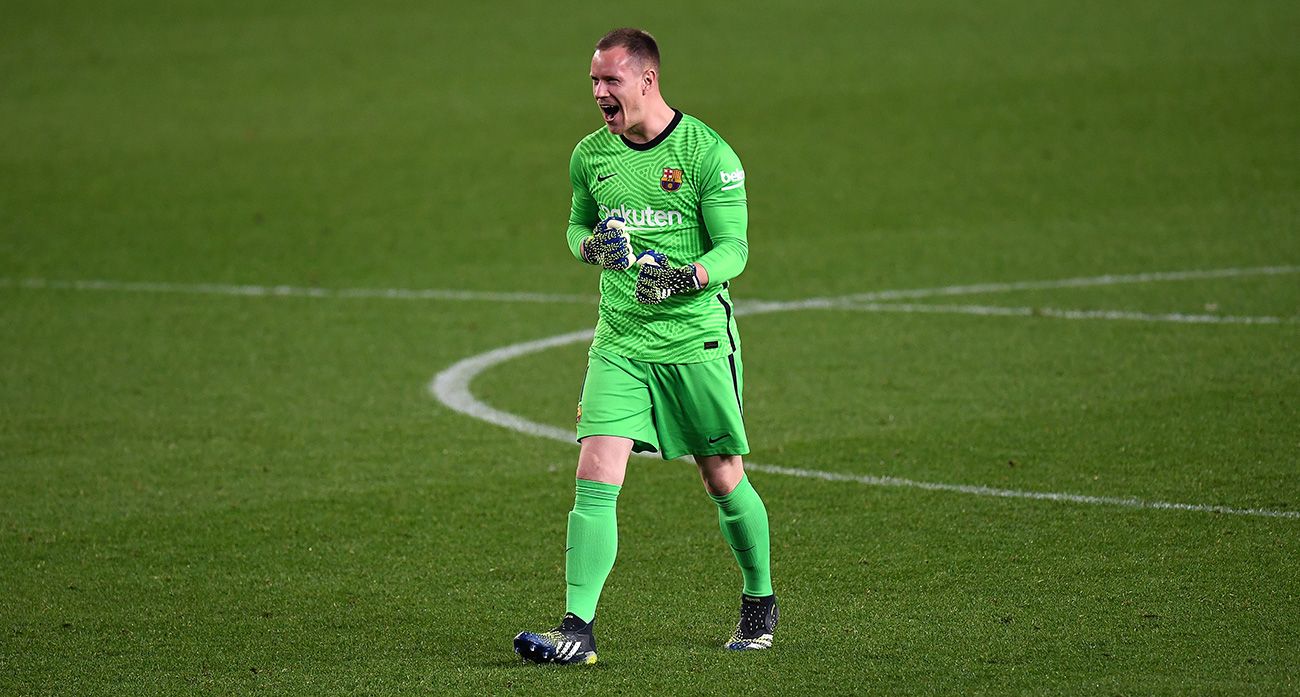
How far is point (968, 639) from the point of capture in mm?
5531

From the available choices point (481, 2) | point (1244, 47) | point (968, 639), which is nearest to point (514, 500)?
point (968, 639)

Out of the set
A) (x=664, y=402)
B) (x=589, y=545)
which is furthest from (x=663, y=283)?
(x=589, y=545)

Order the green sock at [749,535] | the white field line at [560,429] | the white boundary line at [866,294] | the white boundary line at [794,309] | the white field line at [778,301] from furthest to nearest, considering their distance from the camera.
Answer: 1. the white field line at [778,301]
2. the white boundary line at [866,294]
3. the white boundary line at [794,309]
4. the white field line at [560,429]
5. the green sock at [749,535]

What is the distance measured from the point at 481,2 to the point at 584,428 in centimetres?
2180

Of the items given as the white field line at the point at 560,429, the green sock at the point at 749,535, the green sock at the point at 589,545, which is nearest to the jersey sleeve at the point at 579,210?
the green sock at the point at 589,545

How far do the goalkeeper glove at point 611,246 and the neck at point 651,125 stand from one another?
0.28m

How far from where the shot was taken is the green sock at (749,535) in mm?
5680

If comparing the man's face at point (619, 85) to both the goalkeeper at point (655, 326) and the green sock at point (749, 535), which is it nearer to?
the goalkeeper at point (655, 326)

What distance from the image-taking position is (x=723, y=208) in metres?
5.54

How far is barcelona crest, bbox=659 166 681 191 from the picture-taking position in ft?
18.2

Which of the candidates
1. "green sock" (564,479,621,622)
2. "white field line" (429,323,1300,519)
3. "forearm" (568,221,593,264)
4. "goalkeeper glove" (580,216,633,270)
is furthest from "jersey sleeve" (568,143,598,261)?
"white field line" (429,323,1300,519)

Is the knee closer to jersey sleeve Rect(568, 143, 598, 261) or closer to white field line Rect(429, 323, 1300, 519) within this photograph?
jersey sleeve Rect(568, 143, 598, 261)

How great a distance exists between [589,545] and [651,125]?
137 centimetres

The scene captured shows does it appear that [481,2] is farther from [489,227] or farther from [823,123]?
[489,227]
